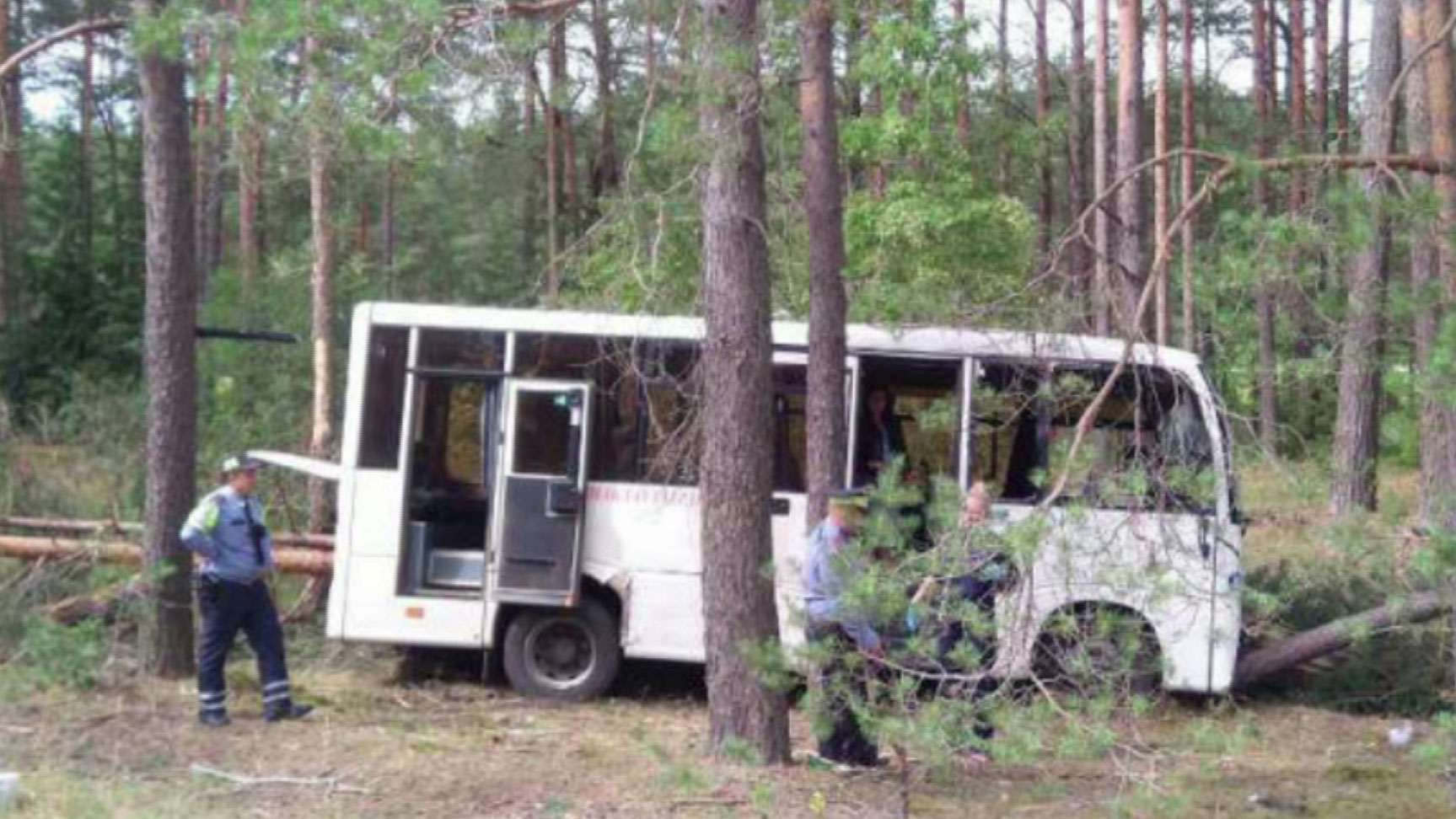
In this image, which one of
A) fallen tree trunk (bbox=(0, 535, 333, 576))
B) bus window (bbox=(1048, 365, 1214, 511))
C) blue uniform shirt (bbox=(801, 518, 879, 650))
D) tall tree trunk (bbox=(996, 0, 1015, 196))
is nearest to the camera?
blue uniform shirt (bbox=(801, 518, 879, 650))

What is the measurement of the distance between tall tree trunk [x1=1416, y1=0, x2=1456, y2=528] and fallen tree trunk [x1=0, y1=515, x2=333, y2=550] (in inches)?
335

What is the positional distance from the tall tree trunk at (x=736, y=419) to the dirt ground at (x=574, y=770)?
0.40 m

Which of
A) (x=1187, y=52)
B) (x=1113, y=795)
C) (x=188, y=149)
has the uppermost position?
(x=1187, y=52)

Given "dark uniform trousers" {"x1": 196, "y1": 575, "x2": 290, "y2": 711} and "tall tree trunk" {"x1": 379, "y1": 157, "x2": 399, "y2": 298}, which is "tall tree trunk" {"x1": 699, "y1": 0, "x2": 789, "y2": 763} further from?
"tall tree trunk" {"x1": 379, "y1": 157, "x2": 399, "y2": 298}

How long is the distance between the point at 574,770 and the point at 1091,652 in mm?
3058

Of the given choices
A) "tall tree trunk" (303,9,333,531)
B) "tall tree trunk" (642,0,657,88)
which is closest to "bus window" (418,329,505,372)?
"tall tree trunk" (642,0,657,88)

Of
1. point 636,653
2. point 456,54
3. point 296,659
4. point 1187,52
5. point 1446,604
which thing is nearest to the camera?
point 1446,604

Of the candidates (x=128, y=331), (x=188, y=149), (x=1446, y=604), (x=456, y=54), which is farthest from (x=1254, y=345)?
(x=128, y=331)

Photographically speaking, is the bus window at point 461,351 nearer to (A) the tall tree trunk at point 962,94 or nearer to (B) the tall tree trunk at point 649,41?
(B) the tall tree trunk at point 649,41

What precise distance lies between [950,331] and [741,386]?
254cm

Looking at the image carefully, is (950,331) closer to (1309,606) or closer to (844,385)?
(844,385)

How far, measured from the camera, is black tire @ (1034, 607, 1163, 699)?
7887 mm

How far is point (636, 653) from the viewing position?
12469 mm

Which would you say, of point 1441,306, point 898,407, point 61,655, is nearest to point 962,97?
point 898,407
